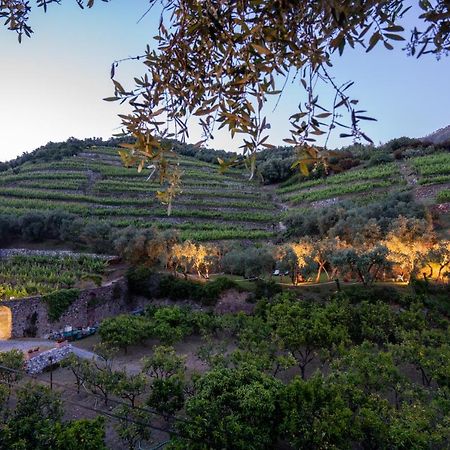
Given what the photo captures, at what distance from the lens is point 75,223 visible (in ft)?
114

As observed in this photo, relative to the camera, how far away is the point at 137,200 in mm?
43750

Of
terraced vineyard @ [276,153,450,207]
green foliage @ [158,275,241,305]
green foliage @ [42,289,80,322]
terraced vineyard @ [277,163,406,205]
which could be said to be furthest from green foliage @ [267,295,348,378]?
terraced vineyard @ [277,163,406,205]

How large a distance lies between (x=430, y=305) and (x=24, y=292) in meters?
23.2

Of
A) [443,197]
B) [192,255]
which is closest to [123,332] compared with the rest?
[192,255]

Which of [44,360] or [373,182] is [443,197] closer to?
[373,182]

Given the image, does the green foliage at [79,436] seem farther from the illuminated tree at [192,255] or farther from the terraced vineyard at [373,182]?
the terraced vineyard at [373,182]

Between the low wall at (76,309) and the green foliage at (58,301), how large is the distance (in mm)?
197

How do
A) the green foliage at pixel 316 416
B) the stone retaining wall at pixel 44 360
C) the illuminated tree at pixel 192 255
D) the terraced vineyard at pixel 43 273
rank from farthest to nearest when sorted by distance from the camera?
the illuminated tree at pixel 192 255
the terraced vineyard at pixel 43 273
the stone retaining wall at pixel 44 360
the green foliage at pixel 316 416

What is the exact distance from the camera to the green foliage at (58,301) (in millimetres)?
22750

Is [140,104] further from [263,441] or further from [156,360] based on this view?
[156,360]

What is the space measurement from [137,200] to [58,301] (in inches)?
865

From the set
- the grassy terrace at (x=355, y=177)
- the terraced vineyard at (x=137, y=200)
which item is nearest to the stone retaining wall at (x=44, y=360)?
the terraced vineyard at (x=137, y=200)

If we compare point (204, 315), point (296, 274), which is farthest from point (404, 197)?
point (204, 315)

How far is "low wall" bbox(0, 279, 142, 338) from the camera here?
22.0 meters
